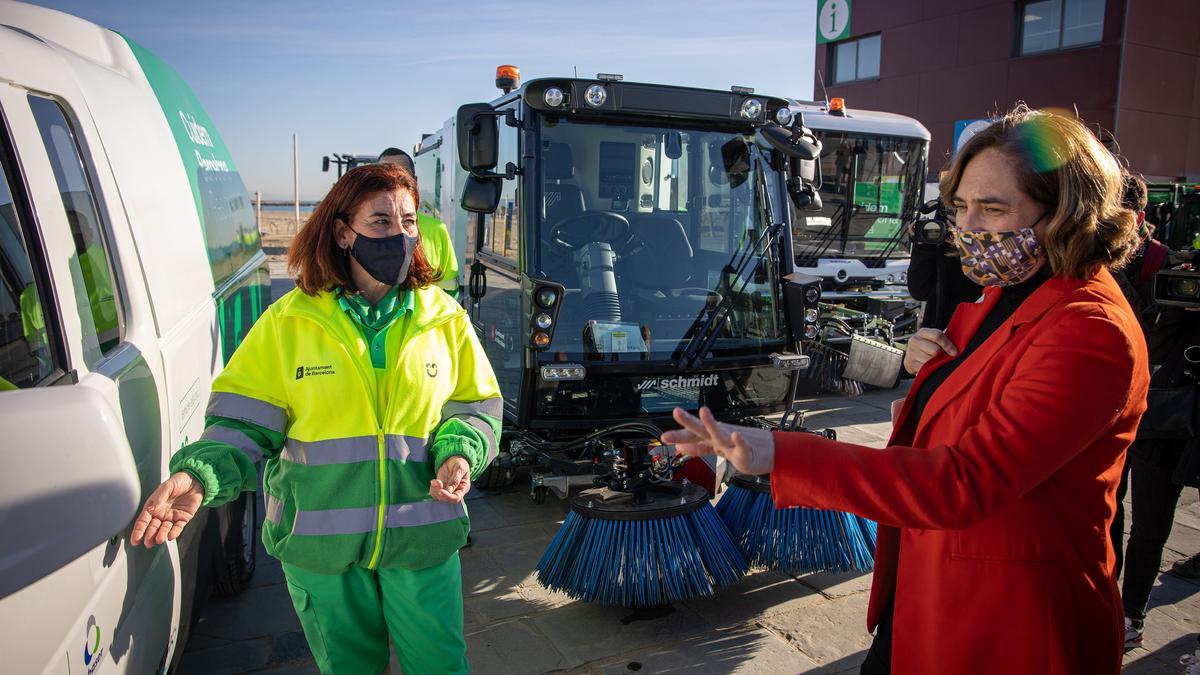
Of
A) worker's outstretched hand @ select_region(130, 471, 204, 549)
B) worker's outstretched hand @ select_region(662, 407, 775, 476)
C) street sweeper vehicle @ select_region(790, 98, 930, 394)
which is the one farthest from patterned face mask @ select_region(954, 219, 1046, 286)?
street sweeper vehicle @ select_region(790, 98, 930, 394)

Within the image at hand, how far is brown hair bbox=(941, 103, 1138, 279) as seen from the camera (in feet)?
5.14

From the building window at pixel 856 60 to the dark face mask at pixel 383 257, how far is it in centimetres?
2624

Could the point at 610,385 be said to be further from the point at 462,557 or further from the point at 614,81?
the point at 614,81

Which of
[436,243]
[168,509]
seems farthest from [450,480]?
[436,243]

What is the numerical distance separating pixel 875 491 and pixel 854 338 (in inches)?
267

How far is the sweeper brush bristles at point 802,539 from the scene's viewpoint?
12.0 feet

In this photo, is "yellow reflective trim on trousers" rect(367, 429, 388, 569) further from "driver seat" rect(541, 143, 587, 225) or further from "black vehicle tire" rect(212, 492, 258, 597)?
"driver seat" rect(541, 143, 587, 225)

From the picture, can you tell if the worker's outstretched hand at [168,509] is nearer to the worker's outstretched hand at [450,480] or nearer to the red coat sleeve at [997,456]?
the worker's outstretched hand at [450,480]

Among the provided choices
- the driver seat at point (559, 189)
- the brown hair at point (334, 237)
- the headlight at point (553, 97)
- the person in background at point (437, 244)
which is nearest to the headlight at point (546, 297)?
the driver seat at point (559, 189)

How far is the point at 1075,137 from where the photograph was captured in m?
1.59

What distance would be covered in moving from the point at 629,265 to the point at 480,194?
38.3 inches

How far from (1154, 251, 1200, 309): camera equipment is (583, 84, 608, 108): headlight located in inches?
105

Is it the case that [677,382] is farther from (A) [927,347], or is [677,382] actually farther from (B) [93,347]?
(B) [93,347]

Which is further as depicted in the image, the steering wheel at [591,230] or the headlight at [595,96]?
the steering wheel at [591,230]
